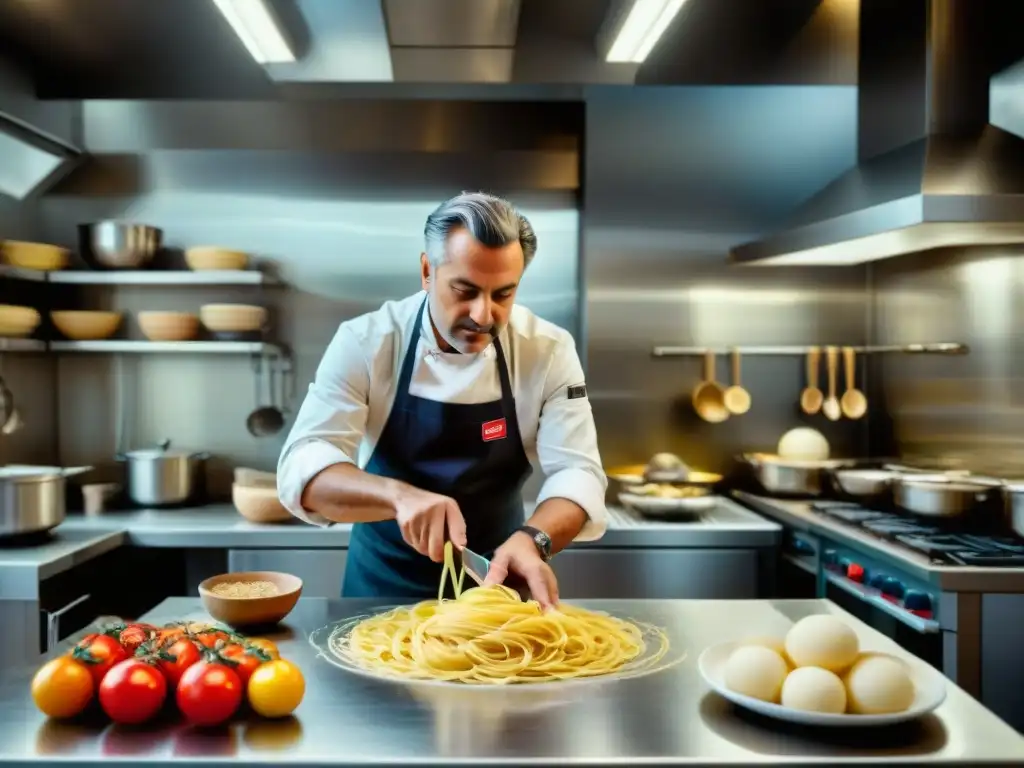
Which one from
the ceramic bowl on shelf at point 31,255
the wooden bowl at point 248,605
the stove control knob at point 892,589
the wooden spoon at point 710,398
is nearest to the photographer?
the wooden bowl at point 248,605

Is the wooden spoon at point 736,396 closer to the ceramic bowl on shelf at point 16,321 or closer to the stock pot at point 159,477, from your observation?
the stock pot at point 159,477

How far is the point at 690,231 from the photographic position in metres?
4.21

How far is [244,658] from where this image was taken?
1.48m

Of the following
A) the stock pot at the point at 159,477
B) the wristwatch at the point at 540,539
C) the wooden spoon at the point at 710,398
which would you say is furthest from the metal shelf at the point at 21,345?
the wooden spoon at the point at 710,398

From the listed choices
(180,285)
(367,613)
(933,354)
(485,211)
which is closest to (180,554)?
(180,285)

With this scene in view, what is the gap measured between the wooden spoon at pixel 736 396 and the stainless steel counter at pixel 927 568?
2.62 ft

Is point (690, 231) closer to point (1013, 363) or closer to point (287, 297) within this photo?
point (1013, 363)

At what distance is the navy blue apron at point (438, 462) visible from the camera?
2578 millimetres

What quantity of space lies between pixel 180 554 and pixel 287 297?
1.22 m

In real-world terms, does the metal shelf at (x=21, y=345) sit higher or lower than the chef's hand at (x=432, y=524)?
higher

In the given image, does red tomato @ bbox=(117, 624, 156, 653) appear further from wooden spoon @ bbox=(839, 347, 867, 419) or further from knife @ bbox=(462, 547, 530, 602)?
wooden spoon @ bbox=(839, 347, 867, 419)

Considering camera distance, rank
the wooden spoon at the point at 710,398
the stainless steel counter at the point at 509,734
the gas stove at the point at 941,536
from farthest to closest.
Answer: the wooden spoon at the point at 710,398
the gas stove at the point at 941,536
the stainless steel counter at the point at 509,734

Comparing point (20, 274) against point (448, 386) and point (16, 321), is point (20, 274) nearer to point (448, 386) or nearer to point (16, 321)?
point (16, 321)

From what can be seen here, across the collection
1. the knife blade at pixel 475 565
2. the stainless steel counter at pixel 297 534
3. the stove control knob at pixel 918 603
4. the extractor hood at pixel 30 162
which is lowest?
the stove control knob at pixel 918 603
